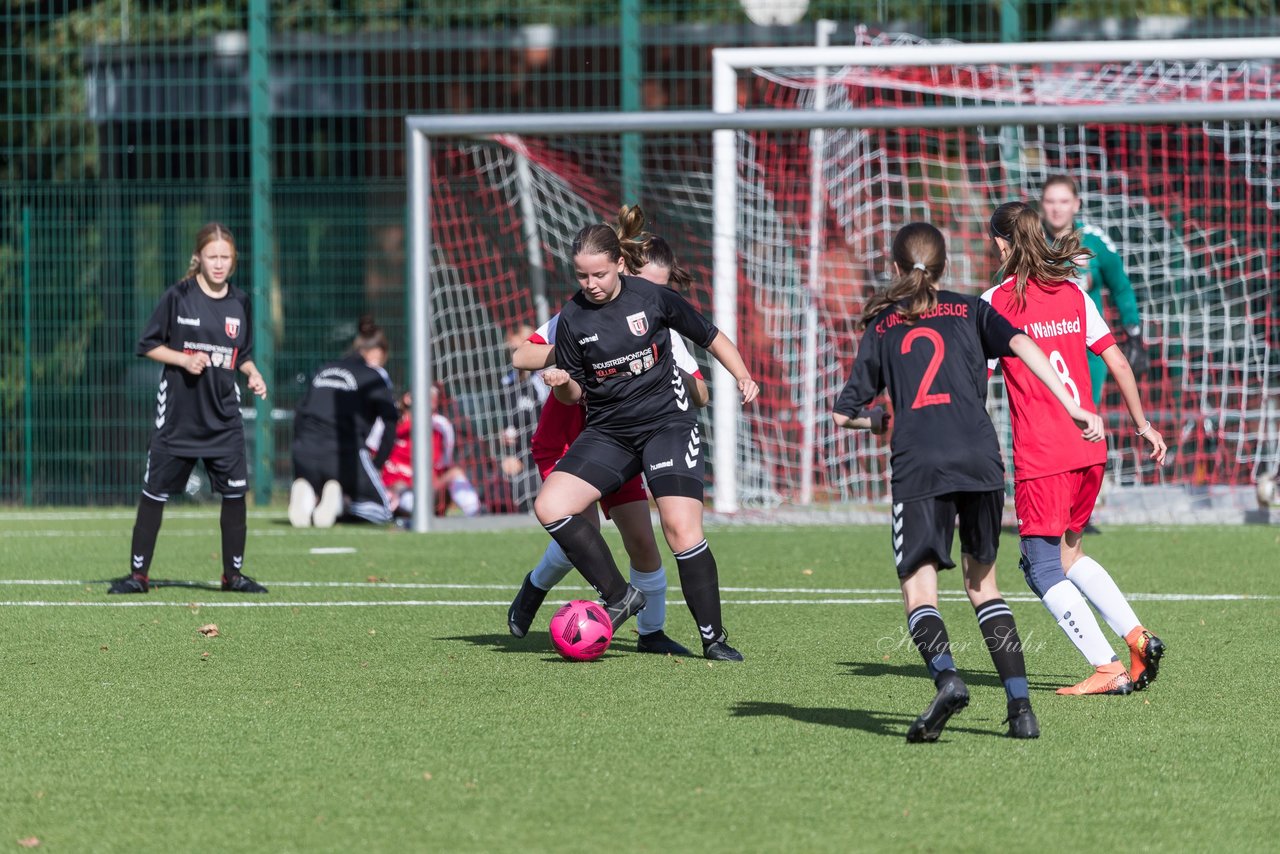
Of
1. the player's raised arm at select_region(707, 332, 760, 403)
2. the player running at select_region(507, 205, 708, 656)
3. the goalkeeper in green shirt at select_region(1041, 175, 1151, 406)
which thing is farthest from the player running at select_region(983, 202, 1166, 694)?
the goalkeeper in green shirt at select_region(1041, 175, 1151, 406)

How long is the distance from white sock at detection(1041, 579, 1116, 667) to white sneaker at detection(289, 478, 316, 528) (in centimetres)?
830

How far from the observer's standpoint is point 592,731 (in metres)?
5.23

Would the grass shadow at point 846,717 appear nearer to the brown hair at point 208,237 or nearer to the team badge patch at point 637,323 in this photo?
the team badge patch at point 637,323

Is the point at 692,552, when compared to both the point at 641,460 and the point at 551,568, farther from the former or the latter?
the point at 551,568

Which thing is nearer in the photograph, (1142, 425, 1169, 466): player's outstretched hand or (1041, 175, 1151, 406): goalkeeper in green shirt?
(1142, 425, 1169, 466): player's outstretched hand

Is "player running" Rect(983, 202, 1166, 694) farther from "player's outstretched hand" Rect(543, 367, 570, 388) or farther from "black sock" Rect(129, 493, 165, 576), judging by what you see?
"black sock" Rect(129, 493, 165, 576)

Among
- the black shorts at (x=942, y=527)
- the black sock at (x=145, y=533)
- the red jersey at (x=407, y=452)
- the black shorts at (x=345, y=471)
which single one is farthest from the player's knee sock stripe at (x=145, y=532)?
the black shorts at (x=942, y=527)

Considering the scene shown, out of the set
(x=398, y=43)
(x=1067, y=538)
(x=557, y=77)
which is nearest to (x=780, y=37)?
Answer: (x=557, y=77)

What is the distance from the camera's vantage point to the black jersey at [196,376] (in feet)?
28.4

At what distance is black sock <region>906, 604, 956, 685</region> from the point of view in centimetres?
502

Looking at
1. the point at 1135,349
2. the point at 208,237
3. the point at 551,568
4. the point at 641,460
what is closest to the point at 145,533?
the point at 208,237

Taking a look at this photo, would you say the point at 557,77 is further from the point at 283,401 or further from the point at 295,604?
the point at 295,604

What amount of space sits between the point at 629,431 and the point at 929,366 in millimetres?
1709

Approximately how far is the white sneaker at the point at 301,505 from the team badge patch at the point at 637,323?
7.15 metres
